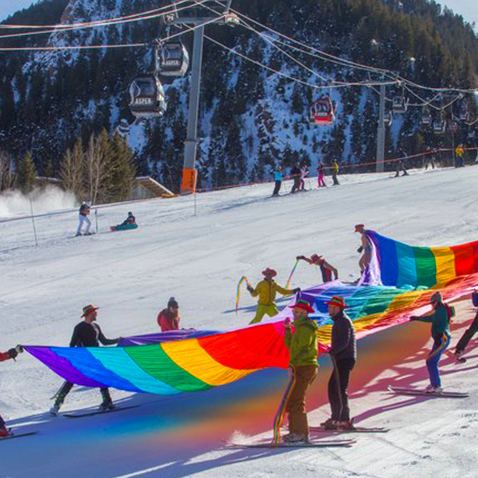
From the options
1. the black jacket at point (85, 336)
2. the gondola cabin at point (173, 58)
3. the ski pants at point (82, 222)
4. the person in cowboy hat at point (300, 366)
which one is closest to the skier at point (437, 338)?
the person in cowboy hat at point (300, 366)

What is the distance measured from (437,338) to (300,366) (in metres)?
2.60

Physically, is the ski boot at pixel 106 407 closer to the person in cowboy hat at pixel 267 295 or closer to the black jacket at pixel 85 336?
the black jacket at pixel 85 336

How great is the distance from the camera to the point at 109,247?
73.8ft

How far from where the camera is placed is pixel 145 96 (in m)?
21.4

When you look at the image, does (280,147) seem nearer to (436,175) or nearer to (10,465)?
(436,175)

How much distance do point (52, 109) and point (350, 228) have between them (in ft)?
491

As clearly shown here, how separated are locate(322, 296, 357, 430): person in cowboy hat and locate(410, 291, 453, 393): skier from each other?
1632 mm

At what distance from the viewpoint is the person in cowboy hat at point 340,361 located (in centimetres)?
848

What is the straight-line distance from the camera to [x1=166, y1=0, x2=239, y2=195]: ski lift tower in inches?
1105

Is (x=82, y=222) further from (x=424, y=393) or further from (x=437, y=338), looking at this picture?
(x=424, y=393)

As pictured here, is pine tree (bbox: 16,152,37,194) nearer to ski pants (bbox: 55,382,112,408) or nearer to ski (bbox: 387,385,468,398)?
ski pants (bbox: 55,382,112,408)

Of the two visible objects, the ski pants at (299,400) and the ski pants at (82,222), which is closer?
the ski pants at (299,400)

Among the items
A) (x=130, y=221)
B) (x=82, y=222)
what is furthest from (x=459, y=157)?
(x=82, y=222)

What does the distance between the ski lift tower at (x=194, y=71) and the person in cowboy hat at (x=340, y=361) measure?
67.7 ft
